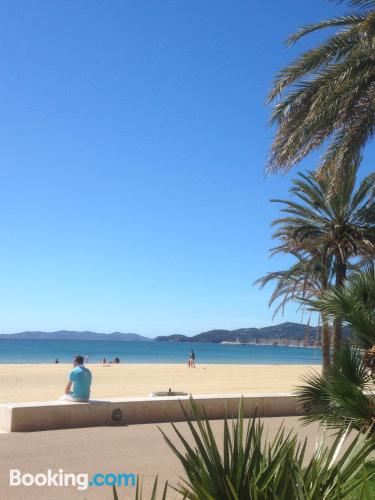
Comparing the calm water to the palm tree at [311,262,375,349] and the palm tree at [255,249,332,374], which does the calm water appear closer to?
the palm tree at [255,249,332,374]

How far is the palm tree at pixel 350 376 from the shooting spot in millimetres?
6105

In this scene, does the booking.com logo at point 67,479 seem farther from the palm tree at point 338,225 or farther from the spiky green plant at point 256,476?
the palm tree at point 338,225

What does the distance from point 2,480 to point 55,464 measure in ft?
2.67

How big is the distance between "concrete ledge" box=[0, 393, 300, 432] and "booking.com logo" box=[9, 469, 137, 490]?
78.9 inches

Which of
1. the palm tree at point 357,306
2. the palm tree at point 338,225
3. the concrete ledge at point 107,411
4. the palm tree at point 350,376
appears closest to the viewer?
the palm tree at point 350,376

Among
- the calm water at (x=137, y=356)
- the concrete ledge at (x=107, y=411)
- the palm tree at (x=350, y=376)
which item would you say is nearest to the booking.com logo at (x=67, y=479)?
the concrete ledge at (x=107, y=411)

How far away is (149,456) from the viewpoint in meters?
7.28

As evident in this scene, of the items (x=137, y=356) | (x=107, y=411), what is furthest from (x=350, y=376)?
(x=137, y=356)

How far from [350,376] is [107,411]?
14.7 ft

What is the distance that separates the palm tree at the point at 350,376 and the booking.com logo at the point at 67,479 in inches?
91.6

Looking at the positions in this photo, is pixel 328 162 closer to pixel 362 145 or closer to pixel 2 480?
pixel 362 145

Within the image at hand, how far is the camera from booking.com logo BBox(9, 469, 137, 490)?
589cm

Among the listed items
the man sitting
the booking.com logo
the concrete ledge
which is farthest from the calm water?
the booking.com logo

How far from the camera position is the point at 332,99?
396 inches
